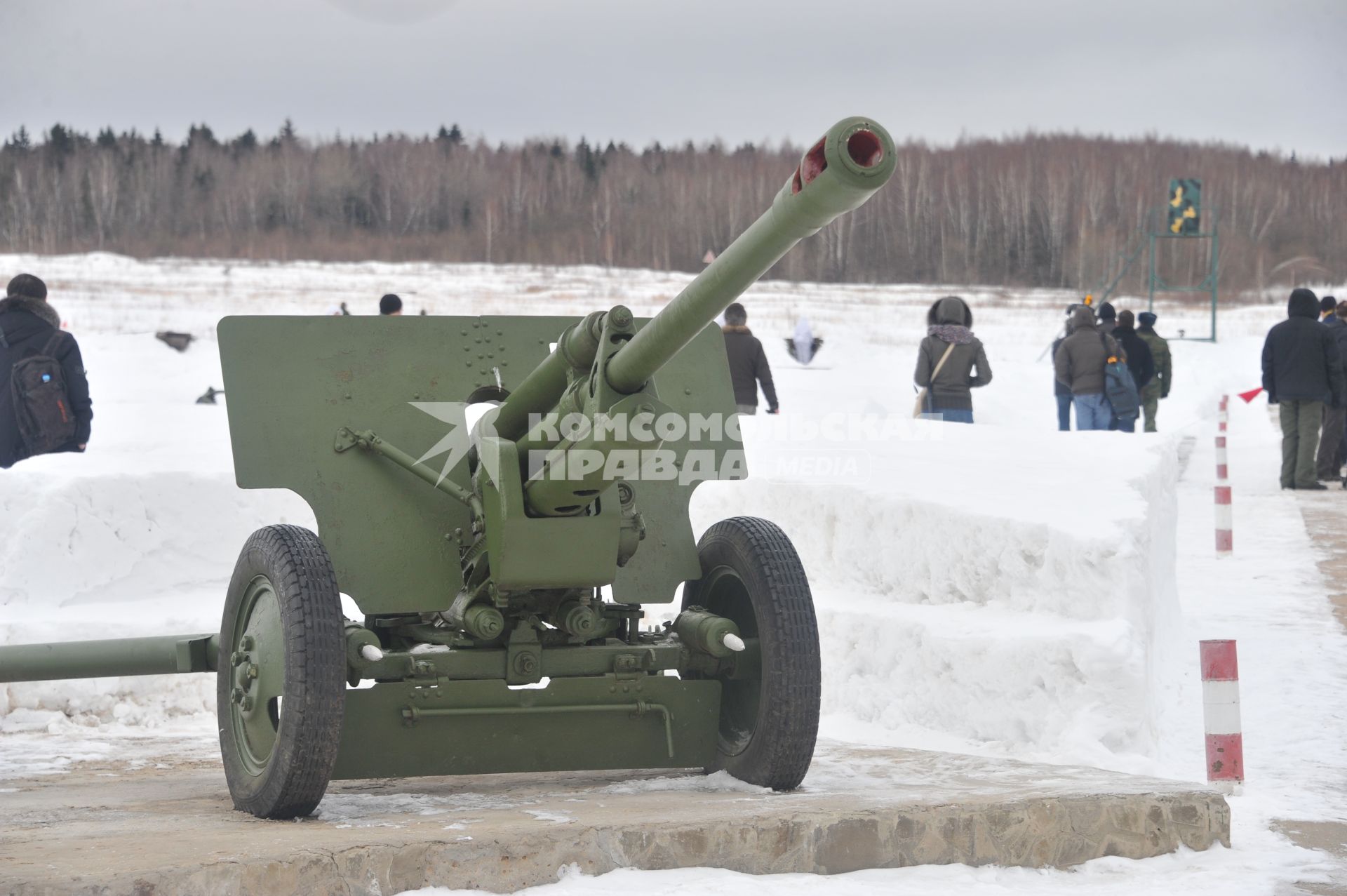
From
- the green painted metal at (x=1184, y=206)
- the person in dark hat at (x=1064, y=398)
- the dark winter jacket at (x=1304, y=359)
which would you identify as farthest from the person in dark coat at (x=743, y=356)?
the green painted metal at (x=1184, y=206)

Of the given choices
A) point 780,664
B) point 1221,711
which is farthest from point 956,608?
point 780,664

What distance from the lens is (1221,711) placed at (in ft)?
18.5

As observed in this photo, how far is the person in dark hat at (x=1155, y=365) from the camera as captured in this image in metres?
16.1

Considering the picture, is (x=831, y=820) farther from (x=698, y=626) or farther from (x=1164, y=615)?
(x=1164, y=615)

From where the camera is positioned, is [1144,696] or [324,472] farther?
[1144,696]

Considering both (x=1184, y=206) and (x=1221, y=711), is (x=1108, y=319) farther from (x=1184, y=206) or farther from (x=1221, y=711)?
(x=1184, y=206)

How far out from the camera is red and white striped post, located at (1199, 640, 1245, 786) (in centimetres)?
559

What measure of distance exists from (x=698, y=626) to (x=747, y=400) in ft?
20.4

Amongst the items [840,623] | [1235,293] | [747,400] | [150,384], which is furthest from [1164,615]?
[1235,293]

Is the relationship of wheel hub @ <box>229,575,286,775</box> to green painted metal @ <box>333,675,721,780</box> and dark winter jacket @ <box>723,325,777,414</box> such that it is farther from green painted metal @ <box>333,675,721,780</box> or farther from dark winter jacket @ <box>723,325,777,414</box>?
dark winter jacket @ <box>723,325,777,414</box>

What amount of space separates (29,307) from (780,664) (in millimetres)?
5631

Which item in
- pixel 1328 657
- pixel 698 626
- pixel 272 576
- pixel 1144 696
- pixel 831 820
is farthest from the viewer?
pixel 1328 657

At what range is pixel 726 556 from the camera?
17.6 ft

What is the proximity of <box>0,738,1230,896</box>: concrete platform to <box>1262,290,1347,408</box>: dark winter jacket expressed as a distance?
32.6 feet
